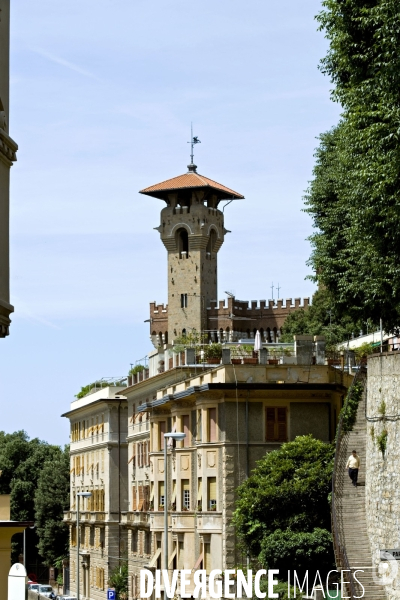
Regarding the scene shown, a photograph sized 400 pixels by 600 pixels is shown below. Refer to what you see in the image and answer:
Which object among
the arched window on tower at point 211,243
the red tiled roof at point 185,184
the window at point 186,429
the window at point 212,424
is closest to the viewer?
the window at point 212,424

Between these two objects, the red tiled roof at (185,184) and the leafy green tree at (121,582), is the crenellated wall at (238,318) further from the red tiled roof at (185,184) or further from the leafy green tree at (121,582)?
the leafy green tree at (121,582)

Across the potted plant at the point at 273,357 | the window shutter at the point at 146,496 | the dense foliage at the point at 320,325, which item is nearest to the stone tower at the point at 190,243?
the dense foliage at the point at 320,325

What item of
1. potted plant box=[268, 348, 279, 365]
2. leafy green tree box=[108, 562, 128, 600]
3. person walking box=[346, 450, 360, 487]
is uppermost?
potted plant box=[268, 348, 279, 365]

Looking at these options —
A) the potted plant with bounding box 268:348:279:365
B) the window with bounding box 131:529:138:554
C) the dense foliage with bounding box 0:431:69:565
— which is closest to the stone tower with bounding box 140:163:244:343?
the dense foliage with bounding box 0:431:69:565

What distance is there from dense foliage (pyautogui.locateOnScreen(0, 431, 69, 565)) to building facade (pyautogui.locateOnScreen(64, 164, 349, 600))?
8877mm

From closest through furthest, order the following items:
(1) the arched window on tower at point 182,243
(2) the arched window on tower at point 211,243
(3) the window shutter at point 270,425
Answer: (3) the window shutter at point 270,425
(1) the arched window on tower at point 182,243
(2) the arched window on tower at point 211,243

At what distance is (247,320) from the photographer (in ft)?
474

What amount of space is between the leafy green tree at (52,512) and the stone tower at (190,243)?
28.1 metres

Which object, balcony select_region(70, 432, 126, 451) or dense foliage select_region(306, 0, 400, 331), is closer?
dense foliage select_region(306, 0, 400, 331)

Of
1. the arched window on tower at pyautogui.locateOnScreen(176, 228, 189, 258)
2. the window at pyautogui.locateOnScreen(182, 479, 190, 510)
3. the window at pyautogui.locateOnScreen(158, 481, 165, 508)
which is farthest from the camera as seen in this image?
the arched window on tower at pyautogui.locateOnScreen(176, 228, 189, 258)

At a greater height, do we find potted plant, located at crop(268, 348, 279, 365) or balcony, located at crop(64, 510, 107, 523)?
potted plant, located at crop(268, 348, 279, 365)

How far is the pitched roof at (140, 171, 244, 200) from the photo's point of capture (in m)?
135

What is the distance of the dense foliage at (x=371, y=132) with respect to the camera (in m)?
33.1

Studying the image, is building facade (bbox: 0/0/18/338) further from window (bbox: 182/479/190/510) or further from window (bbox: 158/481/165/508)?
window (bbox: 158/481/165/508)
